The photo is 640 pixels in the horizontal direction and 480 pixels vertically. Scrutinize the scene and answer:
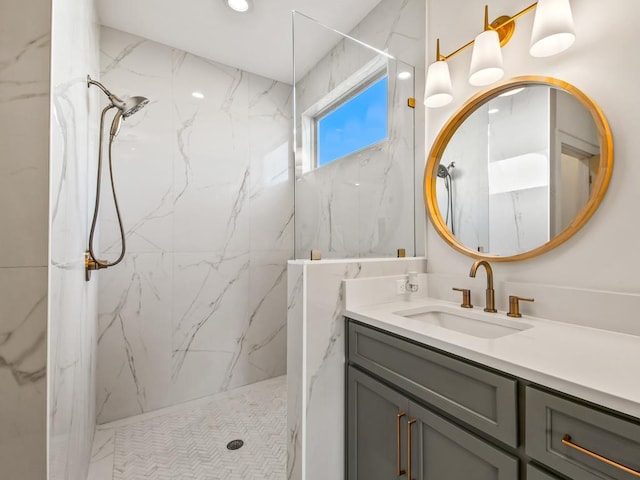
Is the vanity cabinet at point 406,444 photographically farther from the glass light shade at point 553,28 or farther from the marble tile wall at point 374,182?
the glass light shade at point 553,28

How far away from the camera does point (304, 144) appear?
167 cm

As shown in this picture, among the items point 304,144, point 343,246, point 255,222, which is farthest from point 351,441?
point 255,222

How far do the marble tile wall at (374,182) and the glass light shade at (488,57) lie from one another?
0.45 metres

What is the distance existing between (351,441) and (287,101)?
8.83 feet

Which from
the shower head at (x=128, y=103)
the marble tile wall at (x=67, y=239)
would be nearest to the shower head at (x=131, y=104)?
the shower head at (x=128, y=103)

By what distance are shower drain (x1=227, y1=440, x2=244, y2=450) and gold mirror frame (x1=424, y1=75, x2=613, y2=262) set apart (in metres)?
1.74

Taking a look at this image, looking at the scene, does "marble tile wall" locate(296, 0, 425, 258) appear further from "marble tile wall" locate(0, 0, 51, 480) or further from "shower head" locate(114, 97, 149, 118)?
"marble tile wall" locate(0, 0, 51, 480)

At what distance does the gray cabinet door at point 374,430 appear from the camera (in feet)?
3.50

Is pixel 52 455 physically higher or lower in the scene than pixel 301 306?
lower

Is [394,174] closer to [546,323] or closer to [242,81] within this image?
[546,323]

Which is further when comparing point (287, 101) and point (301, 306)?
point (287, 101)

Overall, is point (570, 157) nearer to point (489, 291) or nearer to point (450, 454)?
point (489, 291)

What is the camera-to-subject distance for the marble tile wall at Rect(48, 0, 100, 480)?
80 cm

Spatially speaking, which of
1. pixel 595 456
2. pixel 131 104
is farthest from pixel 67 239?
pixel 595 456
